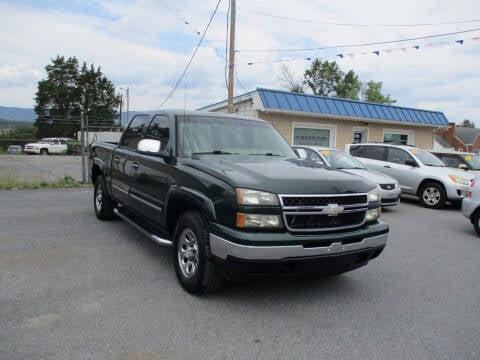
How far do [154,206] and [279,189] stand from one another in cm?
185

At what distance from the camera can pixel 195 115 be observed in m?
4.80

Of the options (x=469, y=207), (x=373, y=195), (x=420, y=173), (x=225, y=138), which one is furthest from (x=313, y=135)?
(x=373, y=195)

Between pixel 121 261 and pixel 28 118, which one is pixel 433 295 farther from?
pixel 28 118

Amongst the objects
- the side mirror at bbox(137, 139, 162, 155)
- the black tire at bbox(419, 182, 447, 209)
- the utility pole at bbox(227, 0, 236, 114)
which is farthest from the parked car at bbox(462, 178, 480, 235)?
the utility pole at bbox(227, 0, 236, 114)

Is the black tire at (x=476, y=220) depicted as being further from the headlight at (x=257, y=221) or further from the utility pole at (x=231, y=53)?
the utility pole at (x=231, y=53)

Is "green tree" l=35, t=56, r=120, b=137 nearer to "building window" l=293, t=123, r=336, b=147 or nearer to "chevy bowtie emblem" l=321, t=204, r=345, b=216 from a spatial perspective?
"building window" l=293, t=123, r=336, b=147

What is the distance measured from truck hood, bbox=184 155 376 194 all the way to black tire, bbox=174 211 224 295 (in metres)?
0.50

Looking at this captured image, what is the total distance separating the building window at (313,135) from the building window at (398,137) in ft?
11.9

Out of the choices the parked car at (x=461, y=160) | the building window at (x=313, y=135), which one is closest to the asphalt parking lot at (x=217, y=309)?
the parked car at (x=461, y=160)

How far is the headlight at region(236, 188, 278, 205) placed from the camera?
331cm

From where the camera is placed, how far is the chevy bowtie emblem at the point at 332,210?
11.5ft

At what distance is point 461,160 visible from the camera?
12625 millimetres

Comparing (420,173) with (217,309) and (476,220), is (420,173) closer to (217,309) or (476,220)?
(476,220)

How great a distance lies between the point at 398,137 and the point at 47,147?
3487 cm
